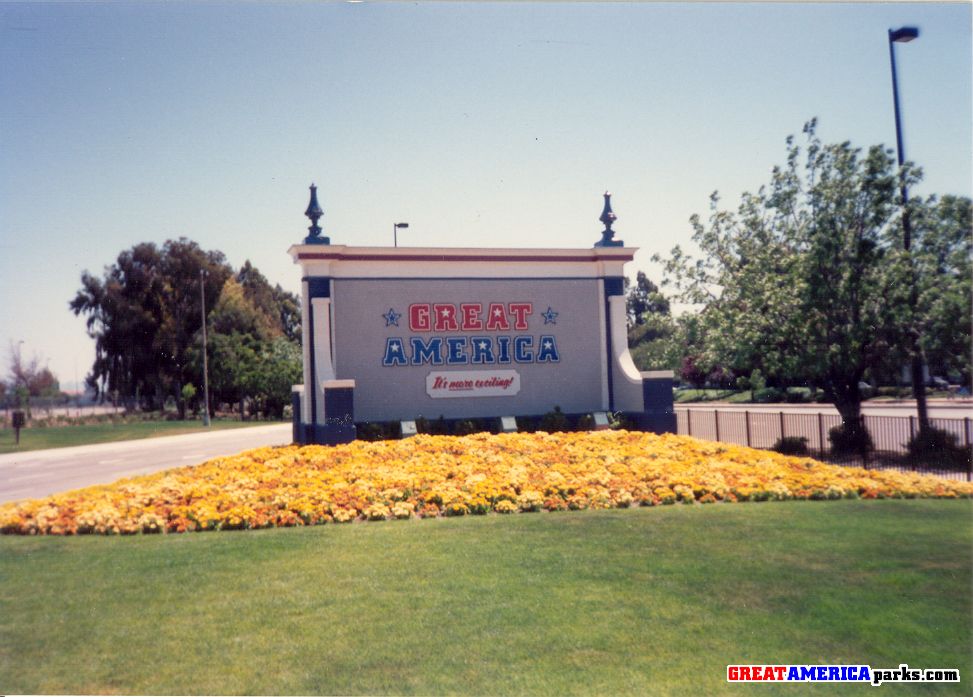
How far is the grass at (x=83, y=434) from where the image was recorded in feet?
111

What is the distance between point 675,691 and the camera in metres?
5.34

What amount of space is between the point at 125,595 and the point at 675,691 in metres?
5.13

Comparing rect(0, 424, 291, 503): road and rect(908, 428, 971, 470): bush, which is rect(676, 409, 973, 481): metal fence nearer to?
rect(908, 428, 971, 470): bush

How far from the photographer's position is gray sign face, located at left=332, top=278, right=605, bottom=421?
19.1 m

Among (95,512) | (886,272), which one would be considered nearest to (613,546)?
(95,512)

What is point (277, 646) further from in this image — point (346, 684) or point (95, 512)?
point (95, 512)

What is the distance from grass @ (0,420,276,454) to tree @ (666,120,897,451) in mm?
28852

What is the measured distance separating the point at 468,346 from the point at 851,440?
9.43m

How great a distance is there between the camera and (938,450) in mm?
15930

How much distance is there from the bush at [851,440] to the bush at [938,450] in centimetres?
128

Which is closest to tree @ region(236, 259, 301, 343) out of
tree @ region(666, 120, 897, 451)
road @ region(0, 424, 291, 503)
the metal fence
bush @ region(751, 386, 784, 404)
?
road @ region(0, 424, 291, 503)

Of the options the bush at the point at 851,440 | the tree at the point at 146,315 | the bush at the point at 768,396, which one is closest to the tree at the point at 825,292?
the bush at the point at 851,440

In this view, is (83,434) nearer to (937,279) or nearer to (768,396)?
(937,279)

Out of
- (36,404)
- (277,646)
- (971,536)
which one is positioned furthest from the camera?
(36,404)
